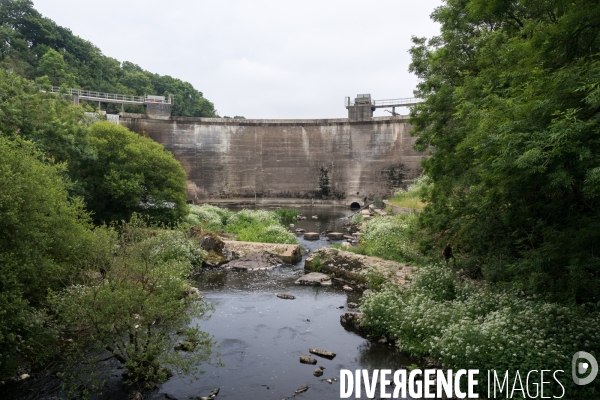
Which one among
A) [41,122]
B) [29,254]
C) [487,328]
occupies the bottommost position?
[487,328]

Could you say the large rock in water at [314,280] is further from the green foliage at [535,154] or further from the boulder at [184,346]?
the boulder at [184,346]

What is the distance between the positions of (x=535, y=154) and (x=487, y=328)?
11.7ft

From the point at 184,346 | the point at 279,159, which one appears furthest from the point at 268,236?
the point at 279,159

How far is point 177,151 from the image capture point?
Answer: 39.9 metres

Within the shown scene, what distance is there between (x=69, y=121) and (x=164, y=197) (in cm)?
501

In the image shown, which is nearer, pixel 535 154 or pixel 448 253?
pixel 535 154

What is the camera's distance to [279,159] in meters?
41.2

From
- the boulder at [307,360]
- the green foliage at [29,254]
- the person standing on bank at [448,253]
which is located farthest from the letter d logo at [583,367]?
the green foliage at [29,254]

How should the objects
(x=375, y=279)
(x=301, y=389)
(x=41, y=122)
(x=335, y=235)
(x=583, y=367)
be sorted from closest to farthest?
(x=583, y=367)
(x=301, y=389)
(x=375, y=279)
(x=41, y=122)
(x=335, y=235)

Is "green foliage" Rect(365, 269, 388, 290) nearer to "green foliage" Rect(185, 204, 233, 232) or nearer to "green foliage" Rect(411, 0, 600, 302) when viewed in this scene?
"green foliage" Rect(411, 0, 600, 302)

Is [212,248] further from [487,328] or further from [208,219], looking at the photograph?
[487,328]

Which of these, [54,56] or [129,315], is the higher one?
[54,56]

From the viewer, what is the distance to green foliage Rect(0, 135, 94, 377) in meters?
7.19

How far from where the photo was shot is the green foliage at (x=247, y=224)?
70.2ft
